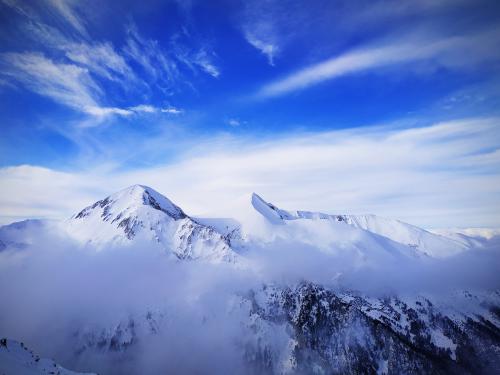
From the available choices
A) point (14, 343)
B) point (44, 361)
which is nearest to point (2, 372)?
point (44, 361)

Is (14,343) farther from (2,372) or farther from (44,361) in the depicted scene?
(2,372)

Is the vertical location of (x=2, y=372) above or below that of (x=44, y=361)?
above

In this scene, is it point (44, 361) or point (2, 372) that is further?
A: point (44, 361)

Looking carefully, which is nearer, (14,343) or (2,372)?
(2,372)
